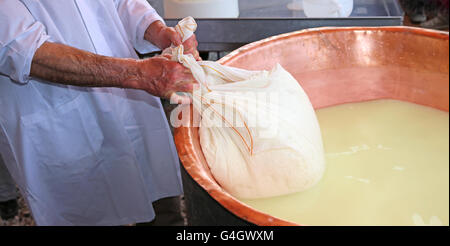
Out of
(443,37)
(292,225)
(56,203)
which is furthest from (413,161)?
(56,203)

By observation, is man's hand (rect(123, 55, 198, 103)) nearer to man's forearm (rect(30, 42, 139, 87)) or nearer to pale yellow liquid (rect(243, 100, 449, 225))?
man's forearm (rect(30, 42, 139, 87))

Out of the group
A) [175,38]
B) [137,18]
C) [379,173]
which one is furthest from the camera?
[137,18]

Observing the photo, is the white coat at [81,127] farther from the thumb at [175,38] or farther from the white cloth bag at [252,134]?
the white cloth bag at [252,134]

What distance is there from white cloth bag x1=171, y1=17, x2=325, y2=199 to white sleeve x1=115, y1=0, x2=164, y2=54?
42 cm

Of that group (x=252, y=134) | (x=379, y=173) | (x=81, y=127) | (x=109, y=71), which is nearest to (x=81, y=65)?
(x=109, y=71)

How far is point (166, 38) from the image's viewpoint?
126 centimetres

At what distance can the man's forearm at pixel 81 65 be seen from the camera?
39.4 inches

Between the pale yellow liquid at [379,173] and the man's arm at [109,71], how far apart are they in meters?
0.33

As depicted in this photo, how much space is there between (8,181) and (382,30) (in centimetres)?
158

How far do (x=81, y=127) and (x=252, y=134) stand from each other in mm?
602

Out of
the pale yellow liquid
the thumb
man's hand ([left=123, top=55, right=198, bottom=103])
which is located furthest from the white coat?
the pale yellow liquid

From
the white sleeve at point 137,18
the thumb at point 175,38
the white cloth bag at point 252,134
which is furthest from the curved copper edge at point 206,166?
the white sleeve at point 137,18

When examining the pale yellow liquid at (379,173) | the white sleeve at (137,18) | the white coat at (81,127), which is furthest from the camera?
the white sleeve at (137,18)

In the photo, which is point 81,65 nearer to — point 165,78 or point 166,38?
point 165,78
